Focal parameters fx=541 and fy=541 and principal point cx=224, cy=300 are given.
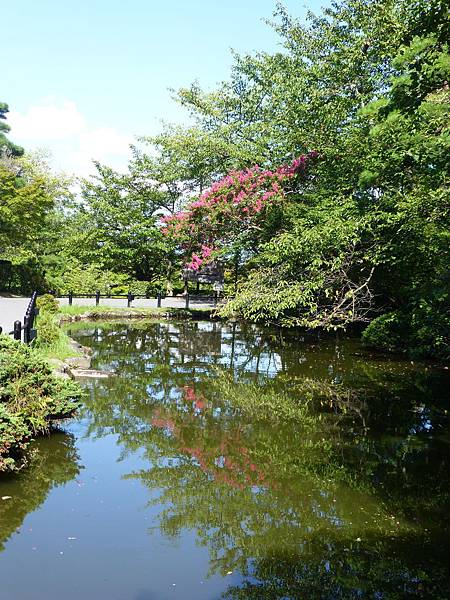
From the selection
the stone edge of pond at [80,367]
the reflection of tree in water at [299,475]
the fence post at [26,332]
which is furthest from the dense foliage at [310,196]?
the fence post at [26,332]

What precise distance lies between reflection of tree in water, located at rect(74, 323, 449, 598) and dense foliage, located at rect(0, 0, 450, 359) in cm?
221

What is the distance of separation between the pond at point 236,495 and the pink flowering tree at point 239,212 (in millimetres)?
8942

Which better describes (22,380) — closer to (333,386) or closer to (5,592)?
(5,592)

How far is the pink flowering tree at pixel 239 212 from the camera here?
19312 millimetres

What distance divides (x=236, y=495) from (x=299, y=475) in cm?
103

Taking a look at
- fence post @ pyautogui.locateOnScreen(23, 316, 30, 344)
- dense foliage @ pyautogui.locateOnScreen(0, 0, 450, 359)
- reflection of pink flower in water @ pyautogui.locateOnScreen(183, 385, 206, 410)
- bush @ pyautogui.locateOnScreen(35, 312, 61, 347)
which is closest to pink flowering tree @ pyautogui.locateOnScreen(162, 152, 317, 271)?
dense foliage @ pyautogui.locateOnScreen(0, 0, 450, 359)

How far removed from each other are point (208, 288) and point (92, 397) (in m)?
24.0

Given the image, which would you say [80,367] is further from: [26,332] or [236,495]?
[236,495]

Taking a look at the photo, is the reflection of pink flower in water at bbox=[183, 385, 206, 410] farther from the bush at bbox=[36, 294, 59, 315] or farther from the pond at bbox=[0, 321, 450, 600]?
the bush at bbox=[36, 294, 59, 315]

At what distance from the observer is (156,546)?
16.9ft

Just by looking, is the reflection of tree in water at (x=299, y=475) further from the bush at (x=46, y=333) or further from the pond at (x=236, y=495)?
the bush at (x=46, y=333)

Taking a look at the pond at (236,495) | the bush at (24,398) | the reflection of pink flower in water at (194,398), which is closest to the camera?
the pond at (236,495)

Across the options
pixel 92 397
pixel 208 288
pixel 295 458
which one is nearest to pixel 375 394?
pixel 295 458

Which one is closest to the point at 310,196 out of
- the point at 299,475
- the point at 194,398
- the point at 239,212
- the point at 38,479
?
the point at 239,212
